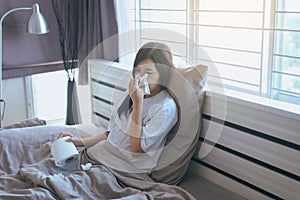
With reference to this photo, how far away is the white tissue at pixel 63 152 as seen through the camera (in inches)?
72.9

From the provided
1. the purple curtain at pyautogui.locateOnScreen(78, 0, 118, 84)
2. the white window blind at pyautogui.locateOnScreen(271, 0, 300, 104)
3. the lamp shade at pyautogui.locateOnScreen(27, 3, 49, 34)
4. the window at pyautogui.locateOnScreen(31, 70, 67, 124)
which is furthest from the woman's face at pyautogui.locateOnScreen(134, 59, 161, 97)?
the window at pyautogui.locateOnScreen(31, 70, 67, 124)

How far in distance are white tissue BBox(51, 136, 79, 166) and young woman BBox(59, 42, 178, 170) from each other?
183 millimetres

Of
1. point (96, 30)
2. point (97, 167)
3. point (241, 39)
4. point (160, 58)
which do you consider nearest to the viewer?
point (97, 167)

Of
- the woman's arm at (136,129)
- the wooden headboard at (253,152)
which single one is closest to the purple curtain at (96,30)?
the woman's arm at (136,129)

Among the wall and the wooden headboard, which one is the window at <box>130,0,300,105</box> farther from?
the wall

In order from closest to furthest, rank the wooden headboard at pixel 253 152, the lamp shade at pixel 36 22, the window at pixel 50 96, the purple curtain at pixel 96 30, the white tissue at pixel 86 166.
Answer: the wooden headboard at pixel 253 152 → the white tissue at pixel 86 166 → the lamp shade at pixel 36 22 → the purple curtain at pixel 96 30 → the window at pixel 50 96

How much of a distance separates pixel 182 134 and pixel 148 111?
0.18 meters

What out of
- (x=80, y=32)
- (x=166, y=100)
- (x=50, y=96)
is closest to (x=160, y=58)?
(x=166, y=100)

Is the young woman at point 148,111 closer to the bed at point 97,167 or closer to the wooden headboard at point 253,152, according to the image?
the bed at point 97,167

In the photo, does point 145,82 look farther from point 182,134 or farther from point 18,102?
point 18,102

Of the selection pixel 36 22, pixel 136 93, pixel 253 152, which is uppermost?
pixel 36 22

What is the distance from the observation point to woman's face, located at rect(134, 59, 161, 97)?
73.9 inches

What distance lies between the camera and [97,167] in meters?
1.78

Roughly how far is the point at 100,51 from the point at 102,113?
1.49 ft
